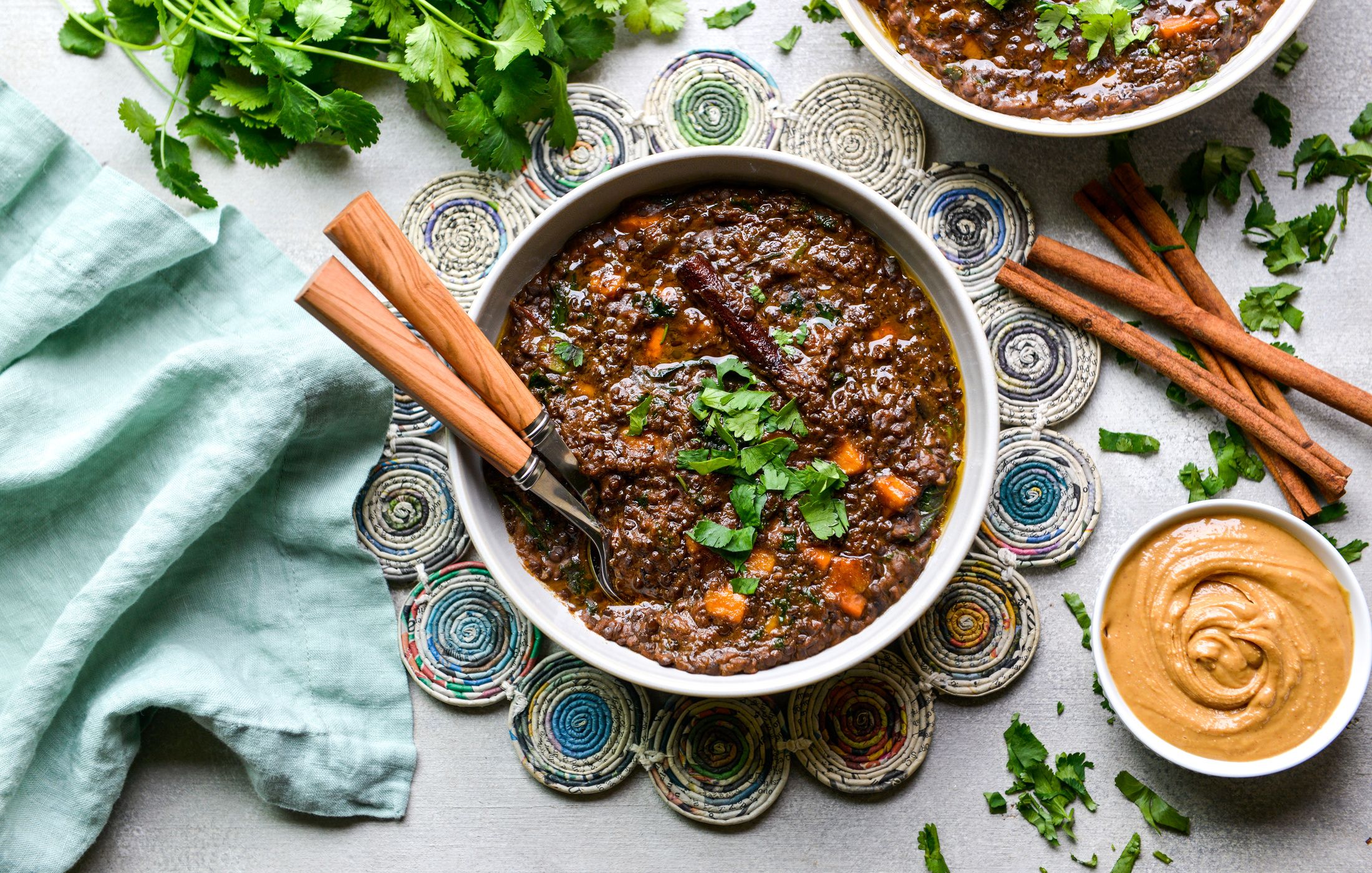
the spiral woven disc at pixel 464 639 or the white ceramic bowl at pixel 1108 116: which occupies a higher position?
the white ceramic bowl at pixel 1108 116

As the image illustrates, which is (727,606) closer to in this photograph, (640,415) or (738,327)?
(640,415)

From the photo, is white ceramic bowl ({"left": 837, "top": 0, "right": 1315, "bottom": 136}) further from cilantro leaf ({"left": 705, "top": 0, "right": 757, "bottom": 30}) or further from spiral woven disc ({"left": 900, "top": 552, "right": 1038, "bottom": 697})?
spiral woven disc ({"left": 900, "top": 552, "right": 1038, "bottom": 697})

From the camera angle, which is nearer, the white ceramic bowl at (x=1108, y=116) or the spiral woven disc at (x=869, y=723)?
the white ceramic bowl at (x=1108, y=116)

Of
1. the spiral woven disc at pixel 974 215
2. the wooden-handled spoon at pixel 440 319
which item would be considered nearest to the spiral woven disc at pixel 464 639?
the wooden-handled spoon at pixel 440 319

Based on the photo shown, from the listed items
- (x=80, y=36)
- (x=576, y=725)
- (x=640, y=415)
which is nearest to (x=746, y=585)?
(x=640, y=415)

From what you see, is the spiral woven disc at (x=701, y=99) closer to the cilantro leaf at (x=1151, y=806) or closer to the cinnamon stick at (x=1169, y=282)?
the cinnamon stick at (x=1169, y=282)

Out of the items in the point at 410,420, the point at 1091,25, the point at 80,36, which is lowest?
the point at 410,420
